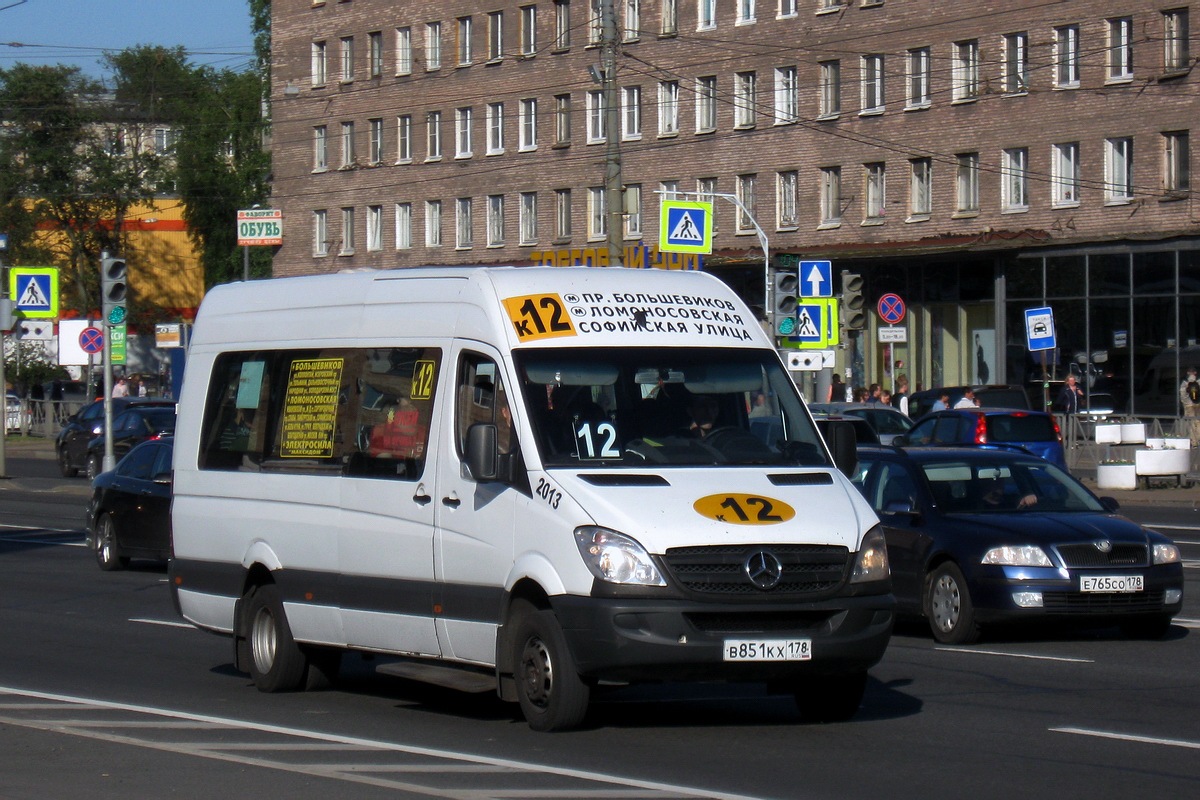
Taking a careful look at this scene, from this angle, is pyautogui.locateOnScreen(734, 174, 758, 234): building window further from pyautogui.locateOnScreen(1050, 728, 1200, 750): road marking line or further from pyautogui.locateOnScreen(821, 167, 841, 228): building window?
pyautogui.locateOnScreen(1050, 728, 1200, 750): road marking line

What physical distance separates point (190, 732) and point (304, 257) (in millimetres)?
64444

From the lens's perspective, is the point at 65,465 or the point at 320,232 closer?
the point at 65,465

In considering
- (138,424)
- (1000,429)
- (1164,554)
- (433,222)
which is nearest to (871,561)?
(1164,554)

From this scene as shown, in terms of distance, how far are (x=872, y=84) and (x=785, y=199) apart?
461cm

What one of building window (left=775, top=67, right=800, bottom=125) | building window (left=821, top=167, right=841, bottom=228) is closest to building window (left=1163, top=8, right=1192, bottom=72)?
building window (left=821, top=167, right=841, bottom=228)

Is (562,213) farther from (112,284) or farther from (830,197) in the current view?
(112,284)

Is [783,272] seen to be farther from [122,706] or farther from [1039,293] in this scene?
[1039,293]

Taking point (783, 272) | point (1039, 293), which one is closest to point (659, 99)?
point (1039, 293)

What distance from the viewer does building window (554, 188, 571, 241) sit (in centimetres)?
6141

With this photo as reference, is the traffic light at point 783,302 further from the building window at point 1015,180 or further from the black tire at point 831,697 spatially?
the building window at point 1015,180

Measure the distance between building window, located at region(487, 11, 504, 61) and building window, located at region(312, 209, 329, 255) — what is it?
36.9 feet

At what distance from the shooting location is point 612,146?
26.7 m

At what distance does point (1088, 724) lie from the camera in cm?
955

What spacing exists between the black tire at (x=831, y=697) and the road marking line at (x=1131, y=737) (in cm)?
99
